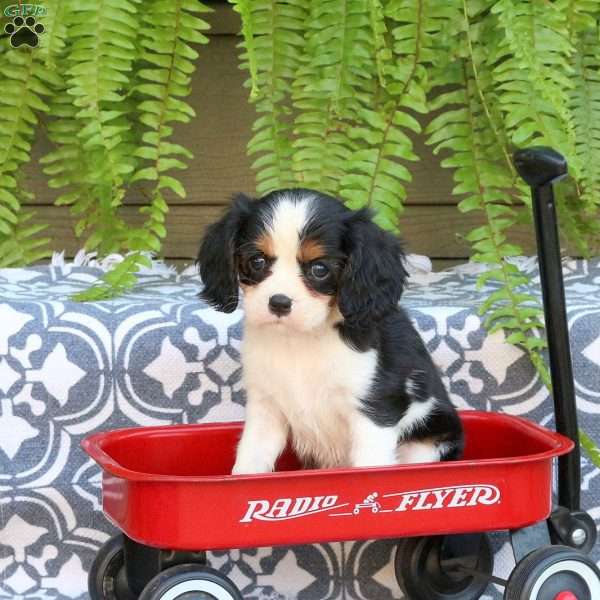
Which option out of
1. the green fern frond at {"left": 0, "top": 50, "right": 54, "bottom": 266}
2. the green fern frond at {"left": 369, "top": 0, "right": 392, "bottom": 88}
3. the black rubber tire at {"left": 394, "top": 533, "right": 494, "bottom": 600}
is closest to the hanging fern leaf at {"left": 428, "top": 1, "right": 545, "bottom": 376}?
the green fern frond at {"left": 369, "top": 0, "right": 392, "bottom": 88}

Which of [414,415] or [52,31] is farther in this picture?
[52,31]

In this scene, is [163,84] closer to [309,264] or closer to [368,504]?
[309,264]

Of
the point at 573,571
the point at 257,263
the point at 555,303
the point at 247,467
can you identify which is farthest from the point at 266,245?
the point at 573,571

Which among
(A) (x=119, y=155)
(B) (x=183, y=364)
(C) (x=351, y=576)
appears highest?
(A) (x=119, y=155)

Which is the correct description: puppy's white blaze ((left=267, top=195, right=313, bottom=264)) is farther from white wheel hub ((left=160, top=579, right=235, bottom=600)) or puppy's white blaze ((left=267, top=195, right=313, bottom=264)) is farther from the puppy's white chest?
white wheel hub ((left=160, top=579, right=235, bottom=600))

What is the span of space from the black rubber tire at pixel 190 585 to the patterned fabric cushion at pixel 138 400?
58cm

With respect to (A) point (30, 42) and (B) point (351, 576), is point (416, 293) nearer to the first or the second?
(B) point (351, 576)

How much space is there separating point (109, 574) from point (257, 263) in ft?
2.45

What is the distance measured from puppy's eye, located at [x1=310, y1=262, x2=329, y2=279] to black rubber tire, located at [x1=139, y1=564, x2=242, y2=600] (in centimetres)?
59

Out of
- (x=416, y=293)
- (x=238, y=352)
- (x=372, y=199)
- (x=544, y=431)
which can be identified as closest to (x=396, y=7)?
(x=372, y=199)

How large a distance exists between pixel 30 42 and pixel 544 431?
177cm

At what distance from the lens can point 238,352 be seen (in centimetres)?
261

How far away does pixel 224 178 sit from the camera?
3.41m

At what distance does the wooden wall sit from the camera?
3.36 meters
